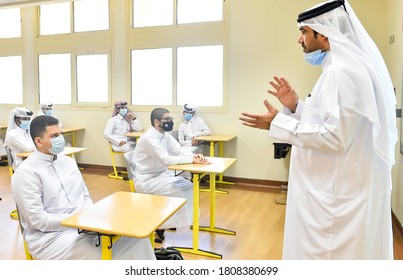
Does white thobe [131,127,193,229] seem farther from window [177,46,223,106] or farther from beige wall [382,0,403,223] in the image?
window [177,46,223,106]

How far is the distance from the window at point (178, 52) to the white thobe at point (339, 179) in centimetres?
421

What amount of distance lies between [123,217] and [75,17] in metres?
5.92

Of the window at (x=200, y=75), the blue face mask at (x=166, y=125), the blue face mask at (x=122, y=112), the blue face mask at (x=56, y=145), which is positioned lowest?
the blue face mask at (x=56, y=145)

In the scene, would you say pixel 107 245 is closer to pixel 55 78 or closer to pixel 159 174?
pixel 159 174

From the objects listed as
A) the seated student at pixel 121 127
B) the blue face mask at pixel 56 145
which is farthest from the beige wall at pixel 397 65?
the seated student at pixel 121 127

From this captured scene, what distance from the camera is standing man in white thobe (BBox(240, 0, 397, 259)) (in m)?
1.29

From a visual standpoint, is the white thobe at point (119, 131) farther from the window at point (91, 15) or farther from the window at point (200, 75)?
the window at point (91, 15)

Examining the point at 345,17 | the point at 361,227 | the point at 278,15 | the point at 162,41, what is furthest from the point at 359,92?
the point at 162,41

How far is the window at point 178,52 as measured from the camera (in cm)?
551

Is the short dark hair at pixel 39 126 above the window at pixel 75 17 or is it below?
below

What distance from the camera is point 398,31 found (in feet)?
11.8

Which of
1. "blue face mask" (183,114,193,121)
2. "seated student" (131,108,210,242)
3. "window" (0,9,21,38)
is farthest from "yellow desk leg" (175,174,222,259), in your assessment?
"window" (0,9,21,38)

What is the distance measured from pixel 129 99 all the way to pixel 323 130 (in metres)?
5.27
